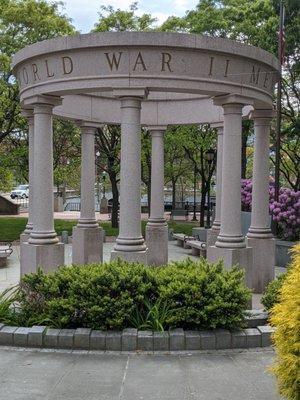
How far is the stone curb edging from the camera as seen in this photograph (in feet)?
23.8

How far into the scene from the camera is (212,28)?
25328 millimetres

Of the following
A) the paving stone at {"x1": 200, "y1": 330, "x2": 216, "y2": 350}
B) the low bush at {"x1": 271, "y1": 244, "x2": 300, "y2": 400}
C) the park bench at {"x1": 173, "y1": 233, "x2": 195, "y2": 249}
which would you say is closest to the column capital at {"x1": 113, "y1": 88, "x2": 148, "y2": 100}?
the paving stone at {"x1": 200, "y1": 330, "x2": 216, "y2": 350}

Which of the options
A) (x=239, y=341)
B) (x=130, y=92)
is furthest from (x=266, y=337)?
(x=130, y=92)

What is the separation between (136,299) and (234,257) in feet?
10.9

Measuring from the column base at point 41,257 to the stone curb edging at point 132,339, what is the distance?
287cm

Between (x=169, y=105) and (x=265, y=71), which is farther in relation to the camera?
(x=169, y=105)

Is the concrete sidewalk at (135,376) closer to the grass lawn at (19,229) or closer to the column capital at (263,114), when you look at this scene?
the column capital at (263,114)

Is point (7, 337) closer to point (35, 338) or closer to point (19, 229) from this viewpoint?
point (35, 338)

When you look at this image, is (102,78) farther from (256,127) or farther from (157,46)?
(256,127)

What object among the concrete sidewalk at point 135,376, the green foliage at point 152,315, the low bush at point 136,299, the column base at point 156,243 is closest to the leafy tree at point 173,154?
the column base at point 156,243

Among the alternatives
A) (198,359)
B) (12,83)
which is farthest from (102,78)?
(12,83)

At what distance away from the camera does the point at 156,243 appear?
618 inches

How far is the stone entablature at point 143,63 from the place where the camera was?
30.8 feet

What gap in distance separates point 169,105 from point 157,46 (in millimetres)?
6277
